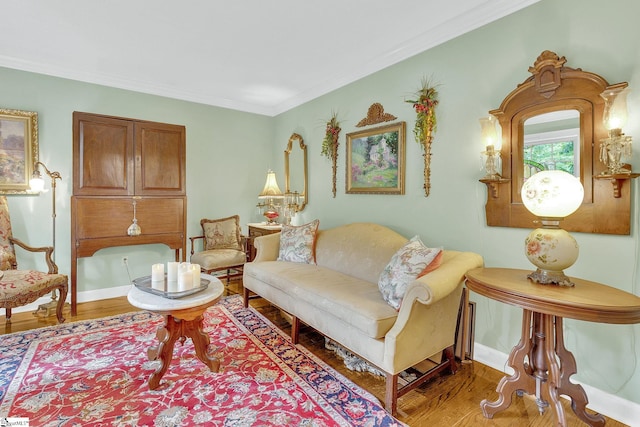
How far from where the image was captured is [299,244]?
344 centimetres

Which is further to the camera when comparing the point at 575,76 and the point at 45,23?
the point at 45,23

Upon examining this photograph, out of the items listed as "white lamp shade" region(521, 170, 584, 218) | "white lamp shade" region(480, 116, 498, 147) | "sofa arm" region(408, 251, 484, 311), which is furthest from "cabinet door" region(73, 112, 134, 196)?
"white lamp shade" region(521, 170, 584, 218)

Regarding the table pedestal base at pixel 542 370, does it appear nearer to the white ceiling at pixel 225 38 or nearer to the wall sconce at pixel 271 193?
the white ceiling at pixel 225 38

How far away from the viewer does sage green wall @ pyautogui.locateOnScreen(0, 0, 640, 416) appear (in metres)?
1.84

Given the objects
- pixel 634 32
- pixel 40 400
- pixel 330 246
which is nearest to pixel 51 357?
pixel 40 400

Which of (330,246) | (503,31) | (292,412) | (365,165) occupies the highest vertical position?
(503,31)

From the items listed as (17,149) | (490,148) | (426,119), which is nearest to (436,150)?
(426,119)

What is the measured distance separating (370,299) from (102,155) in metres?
3.28

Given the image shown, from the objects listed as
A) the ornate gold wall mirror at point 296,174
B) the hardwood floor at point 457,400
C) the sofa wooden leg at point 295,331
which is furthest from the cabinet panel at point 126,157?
the hardwood floor at point 457,400

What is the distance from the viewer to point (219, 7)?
236cm

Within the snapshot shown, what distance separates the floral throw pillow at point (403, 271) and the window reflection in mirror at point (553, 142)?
89 centimetres

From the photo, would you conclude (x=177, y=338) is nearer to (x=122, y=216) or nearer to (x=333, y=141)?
(x=122, y=216)

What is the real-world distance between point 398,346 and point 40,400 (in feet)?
7.00

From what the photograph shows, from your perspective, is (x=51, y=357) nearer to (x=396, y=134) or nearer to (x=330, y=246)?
(x=330, y=246)
